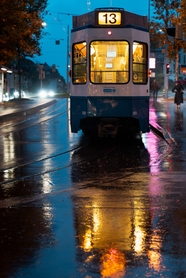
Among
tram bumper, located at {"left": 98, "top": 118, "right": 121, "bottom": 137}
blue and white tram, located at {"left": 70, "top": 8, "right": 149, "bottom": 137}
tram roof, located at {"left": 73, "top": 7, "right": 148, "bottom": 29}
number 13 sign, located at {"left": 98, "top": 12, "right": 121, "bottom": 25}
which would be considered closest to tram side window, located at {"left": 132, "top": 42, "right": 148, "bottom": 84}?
blue and white tram, located at {"left": 70, "top": 8, "right": 149, "bottom": 137}

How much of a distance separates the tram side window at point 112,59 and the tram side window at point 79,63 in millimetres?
246

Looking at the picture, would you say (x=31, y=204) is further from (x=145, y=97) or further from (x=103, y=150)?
(x=145, y=97)

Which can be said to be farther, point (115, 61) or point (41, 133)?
point (41, 133)

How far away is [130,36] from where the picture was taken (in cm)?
1532

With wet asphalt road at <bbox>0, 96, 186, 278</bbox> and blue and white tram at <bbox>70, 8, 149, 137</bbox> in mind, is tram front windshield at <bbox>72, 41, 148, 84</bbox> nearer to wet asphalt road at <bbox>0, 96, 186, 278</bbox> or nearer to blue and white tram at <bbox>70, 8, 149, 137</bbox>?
blue and white tram at <bbox>70, 8, 149, 137</bbox>

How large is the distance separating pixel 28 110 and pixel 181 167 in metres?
22.4

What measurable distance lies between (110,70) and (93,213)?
877cm

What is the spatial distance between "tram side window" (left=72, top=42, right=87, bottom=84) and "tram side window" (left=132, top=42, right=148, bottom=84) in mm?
1459

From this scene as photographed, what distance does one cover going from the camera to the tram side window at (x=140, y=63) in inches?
614

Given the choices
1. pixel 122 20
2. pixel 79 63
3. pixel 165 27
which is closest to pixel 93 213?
pixel 79 63

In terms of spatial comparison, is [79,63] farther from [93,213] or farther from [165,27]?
[165,27]

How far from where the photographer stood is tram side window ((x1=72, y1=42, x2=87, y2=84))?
51.3 feet

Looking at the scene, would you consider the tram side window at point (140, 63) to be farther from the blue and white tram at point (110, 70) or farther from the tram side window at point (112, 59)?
the tram side window at point (112, 59)

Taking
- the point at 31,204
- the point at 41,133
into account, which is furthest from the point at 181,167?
the point at 41,133
